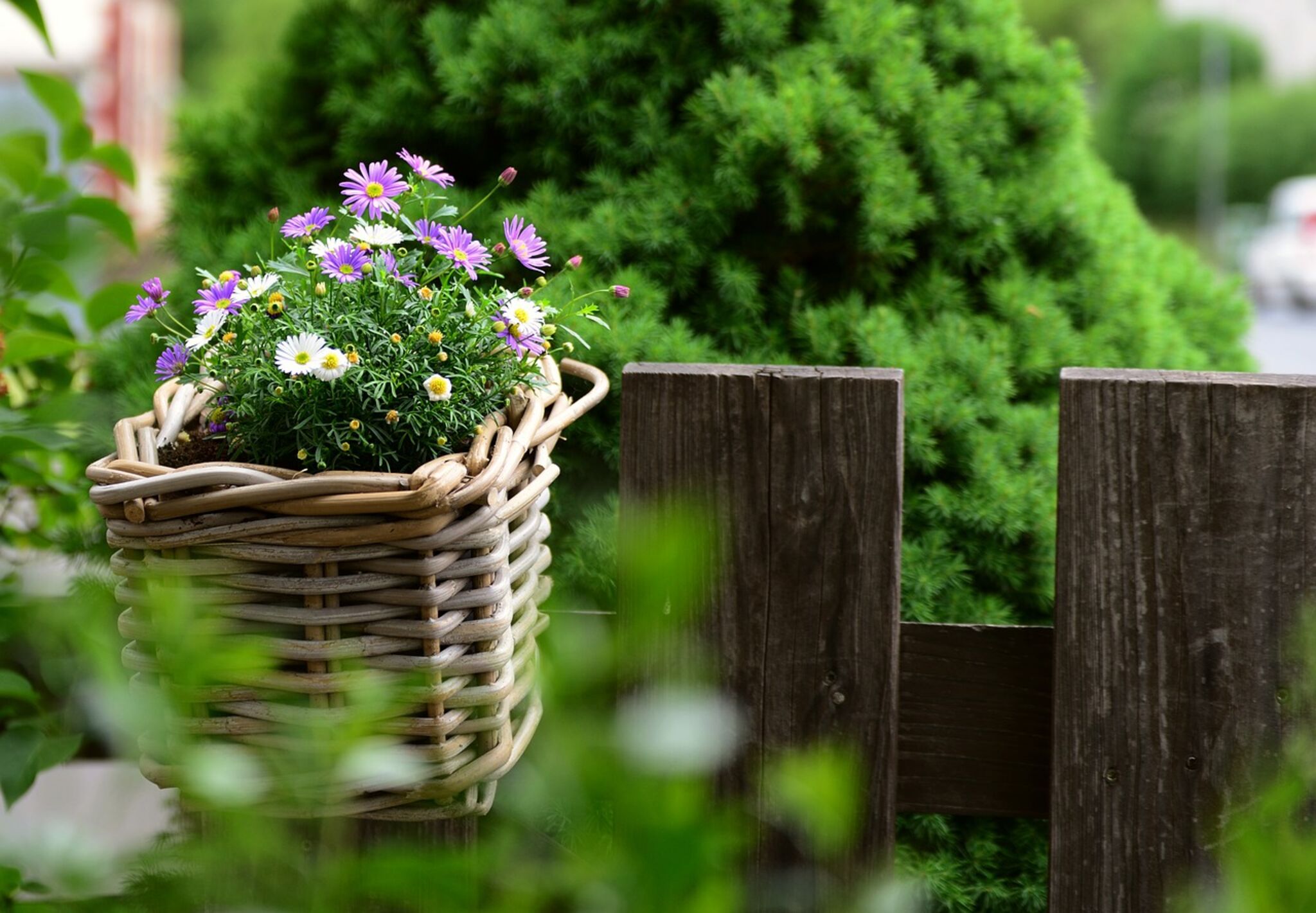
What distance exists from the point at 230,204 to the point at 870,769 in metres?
1.18

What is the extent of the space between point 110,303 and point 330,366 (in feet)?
2.73

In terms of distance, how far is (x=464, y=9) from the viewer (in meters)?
1.74

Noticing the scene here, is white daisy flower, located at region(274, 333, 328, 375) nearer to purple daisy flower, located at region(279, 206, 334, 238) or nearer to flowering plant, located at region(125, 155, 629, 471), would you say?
flowering plant, located at region(125, 155, 629, 471)

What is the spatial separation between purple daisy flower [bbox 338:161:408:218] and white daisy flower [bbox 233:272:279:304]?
8 centimetres

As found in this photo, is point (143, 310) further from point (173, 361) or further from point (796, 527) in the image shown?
point (796, 527)

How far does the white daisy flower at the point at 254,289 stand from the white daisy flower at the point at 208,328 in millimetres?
17

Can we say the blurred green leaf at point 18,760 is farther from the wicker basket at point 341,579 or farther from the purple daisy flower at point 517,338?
the purple daisy flower at point 517,338

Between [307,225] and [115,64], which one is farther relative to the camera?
[115,64]

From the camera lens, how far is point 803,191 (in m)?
1.58

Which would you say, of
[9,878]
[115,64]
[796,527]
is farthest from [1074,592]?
[115,64]

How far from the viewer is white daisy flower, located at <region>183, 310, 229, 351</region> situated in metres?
0.94

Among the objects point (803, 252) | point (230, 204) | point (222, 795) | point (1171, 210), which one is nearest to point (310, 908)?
point (222, 795)

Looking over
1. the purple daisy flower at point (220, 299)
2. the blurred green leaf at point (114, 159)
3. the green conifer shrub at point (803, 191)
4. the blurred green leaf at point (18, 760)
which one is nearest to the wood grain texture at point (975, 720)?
the green conifer shrub at point (803, 191)

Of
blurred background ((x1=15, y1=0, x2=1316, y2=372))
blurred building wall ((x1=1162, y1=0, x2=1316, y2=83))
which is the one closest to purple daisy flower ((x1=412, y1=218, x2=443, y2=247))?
blurred background ((x1=15, y1=0, x2=1316, y2=372))
